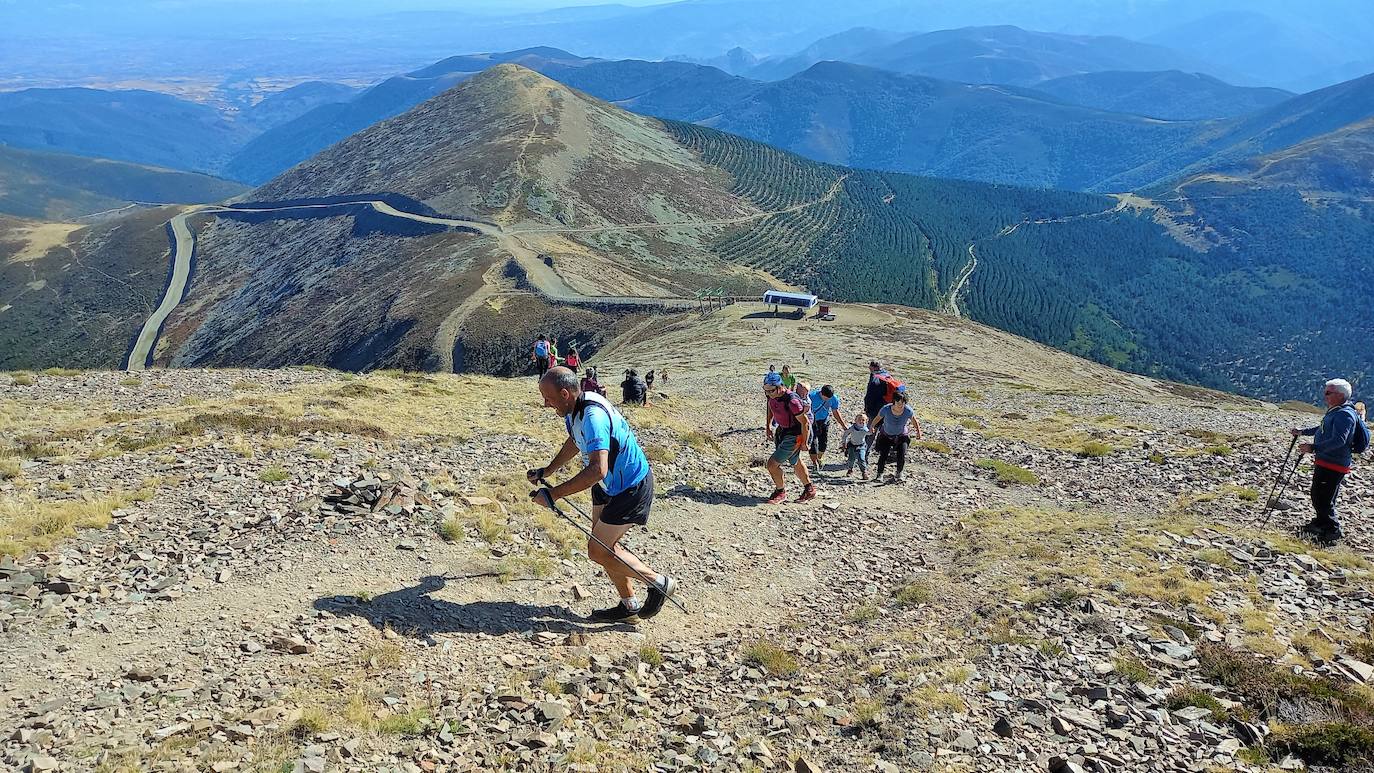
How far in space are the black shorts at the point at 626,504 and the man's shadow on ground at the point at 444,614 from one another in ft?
5.18

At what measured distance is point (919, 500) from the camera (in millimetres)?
16781

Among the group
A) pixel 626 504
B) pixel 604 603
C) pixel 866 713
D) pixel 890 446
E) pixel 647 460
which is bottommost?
pixel 604 603

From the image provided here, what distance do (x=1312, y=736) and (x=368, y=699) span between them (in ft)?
29.1

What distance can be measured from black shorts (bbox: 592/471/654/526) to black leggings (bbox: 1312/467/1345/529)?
38.5ft

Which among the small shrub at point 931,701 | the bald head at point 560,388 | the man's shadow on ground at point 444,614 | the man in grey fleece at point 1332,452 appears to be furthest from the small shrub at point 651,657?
the man in grey fleece at point 1332,452

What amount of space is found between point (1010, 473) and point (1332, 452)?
724 cm

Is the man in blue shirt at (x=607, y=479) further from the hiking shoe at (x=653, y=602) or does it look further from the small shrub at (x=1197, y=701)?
the small shrub at (x=1197, y=701)

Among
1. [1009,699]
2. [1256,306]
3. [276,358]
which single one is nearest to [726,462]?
[1009,699]

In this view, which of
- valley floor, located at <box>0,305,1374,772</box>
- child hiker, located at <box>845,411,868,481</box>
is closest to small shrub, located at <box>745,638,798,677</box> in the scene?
valley floor, located at <box>0,305,1374,772</box>

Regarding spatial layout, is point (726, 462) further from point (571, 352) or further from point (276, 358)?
point (276, 358)

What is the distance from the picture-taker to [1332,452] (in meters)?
12.3

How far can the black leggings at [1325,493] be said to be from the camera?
12.5 metres

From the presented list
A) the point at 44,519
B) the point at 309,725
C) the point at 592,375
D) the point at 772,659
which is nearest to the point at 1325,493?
the point at 772,659

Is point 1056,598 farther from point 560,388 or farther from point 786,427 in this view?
point 560,388
